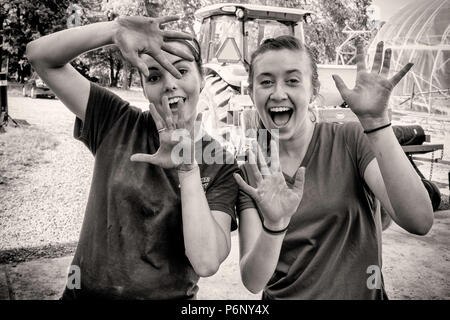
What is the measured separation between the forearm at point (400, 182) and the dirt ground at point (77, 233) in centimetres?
166

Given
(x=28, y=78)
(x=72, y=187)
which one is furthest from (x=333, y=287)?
(x=28, y=78)

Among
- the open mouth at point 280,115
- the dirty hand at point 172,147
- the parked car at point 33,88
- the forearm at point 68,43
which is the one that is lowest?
the dirty hand at point 172,147

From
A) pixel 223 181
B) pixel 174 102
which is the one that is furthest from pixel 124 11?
pixel 223 181

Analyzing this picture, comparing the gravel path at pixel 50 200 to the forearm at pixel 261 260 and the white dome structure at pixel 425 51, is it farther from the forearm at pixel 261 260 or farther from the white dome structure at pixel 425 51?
the white dome structure at pixel 425 51

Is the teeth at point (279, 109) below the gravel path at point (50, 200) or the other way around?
the other way around

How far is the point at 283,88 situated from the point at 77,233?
310 cm

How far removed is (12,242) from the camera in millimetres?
3504

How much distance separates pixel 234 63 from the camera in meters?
6.17

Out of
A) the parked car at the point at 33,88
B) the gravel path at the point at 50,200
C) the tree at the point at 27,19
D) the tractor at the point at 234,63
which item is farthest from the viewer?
the parked car at the point at 33,88

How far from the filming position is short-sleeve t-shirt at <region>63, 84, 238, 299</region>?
1.18 metres

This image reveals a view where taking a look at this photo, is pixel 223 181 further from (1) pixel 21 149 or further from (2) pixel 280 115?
(1) pixel 21 149

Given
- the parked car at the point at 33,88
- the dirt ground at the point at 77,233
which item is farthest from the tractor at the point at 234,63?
the parked car at the point at 33,88

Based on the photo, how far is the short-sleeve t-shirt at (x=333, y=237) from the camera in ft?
3.92
